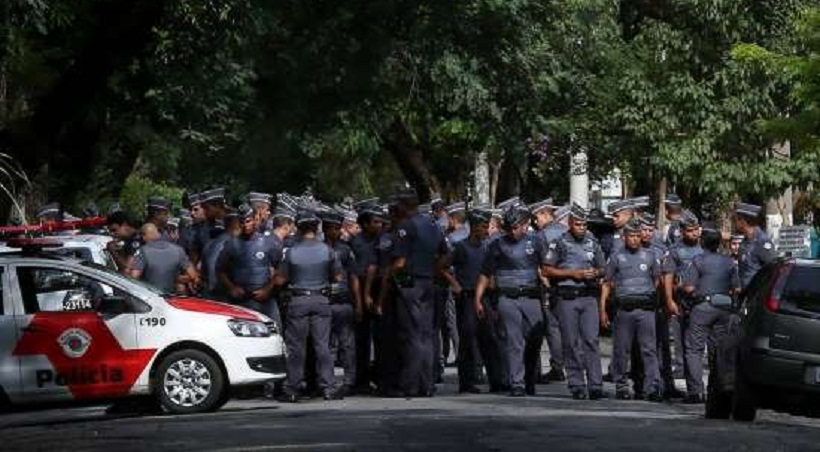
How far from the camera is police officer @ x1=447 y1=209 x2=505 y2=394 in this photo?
21438 mm

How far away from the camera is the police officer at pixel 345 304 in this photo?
2119cm

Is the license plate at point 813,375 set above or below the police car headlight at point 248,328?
below

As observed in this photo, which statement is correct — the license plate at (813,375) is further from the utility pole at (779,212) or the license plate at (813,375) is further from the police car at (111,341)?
the utility pole at (779,212)

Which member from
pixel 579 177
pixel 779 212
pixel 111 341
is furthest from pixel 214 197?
pixel 779 212

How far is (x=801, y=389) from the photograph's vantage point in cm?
1585

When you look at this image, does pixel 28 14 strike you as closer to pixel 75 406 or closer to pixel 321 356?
pixel 75 406

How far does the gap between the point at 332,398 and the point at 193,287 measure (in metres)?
1.89

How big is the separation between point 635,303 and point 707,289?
2.39ft

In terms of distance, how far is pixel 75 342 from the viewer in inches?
717

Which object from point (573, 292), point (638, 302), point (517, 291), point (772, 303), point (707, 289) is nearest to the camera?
point (772, 303)

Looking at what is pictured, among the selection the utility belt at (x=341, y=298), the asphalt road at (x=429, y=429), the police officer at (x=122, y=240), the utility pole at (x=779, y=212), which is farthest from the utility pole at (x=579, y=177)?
the asphalt road at (x=429, y=429)

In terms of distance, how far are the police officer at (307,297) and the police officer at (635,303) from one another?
2.73 meters

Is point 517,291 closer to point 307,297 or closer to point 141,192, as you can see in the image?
point 307,297

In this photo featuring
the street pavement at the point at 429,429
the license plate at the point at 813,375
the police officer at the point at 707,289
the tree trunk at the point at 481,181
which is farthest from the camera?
the tree trunk at the point at 481,181
